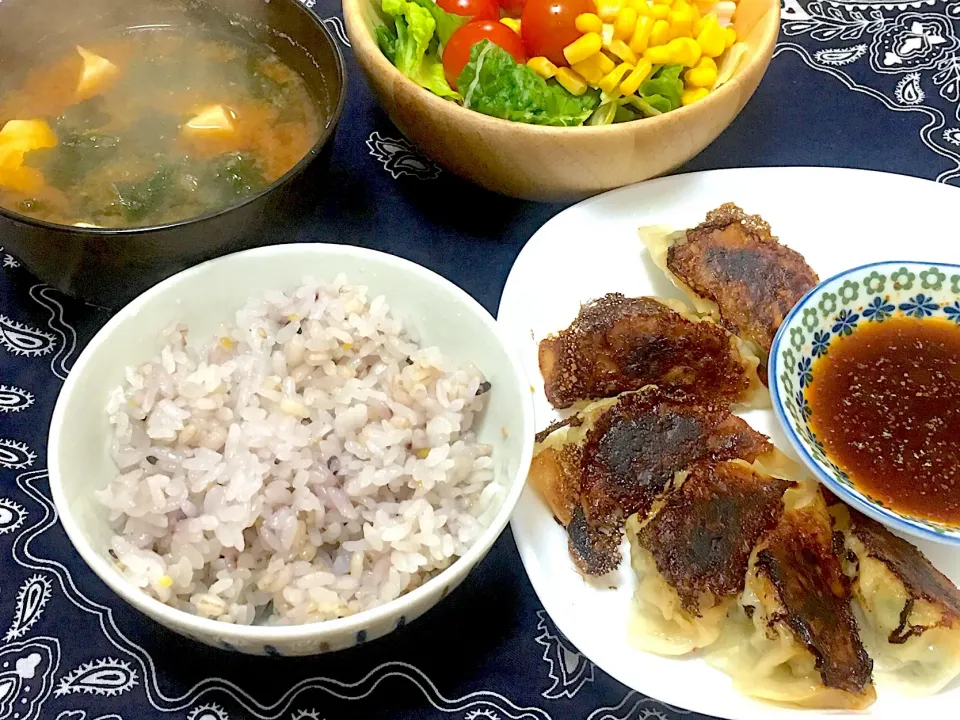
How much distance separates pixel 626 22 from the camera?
205 centimetres

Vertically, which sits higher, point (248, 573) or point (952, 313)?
point (952, 313)

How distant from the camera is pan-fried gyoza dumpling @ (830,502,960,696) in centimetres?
141

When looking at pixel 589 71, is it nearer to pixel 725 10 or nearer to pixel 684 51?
pixel 684 51

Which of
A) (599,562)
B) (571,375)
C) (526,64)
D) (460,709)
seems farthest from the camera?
(526,64)

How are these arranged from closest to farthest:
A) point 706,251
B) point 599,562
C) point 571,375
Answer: point 599,562
point 571,375
point 706,251

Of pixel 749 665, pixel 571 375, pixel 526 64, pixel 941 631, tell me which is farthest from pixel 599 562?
pixel 526 64

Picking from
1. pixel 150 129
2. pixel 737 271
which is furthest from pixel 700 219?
pixel 150 129

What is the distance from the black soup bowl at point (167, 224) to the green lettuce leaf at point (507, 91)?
0.35 meters

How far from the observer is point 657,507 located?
159 cm

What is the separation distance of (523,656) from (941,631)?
73 centimetres

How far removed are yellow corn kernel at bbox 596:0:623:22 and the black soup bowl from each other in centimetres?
71

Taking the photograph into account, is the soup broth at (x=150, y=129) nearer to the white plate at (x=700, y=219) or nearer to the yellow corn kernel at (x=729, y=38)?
the white plate at (x=700, y=219)

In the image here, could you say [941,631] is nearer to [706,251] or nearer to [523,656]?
[523,656]

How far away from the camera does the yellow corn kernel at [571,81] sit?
2.13m
